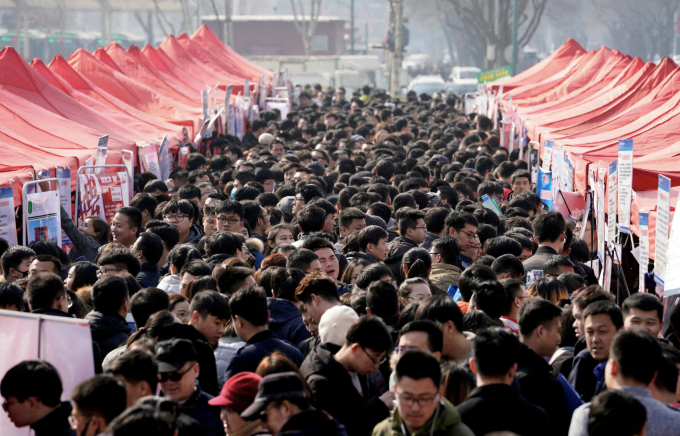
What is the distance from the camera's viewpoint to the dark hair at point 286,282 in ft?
18.9

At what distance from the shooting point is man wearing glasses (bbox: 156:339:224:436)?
415cm

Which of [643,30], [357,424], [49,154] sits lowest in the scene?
[357,424]

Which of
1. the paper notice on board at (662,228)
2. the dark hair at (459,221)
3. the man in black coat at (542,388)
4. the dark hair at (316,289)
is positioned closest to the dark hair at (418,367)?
the man in black coat at (542,388)

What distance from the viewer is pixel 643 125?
11.8 meters

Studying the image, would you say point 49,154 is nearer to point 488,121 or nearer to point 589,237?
point 589,237

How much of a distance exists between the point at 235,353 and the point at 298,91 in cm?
2670

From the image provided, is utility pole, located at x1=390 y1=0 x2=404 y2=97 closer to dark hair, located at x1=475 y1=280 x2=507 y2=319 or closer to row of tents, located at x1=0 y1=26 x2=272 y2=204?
row of tents, located at x1=0 y1=26 x2=272 y2=204

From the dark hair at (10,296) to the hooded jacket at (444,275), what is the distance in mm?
2737

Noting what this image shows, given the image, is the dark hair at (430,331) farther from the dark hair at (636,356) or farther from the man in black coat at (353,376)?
the dark hair at (636,356)

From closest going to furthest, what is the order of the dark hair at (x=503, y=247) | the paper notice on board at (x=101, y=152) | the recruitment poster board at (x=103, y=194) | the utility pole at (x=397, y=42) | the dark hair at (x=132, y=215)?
the dark hair at (x=503, y=247), the dark hair at (x=132, y=215), the recruitment poster board at (x=103, y=194), the paper notice on board at (x=101, y=152), the utility pole at (x=397, y=42)

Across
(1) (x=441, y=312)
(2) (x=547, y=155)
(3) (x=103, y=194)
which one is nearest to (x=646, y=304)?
(1) (x=441, y=312)

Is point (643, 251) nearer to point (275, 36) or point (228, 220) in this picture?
point (228, 220)

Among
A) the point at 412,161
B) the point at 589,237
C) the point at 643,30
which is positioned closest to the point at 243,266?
the point at 589,237

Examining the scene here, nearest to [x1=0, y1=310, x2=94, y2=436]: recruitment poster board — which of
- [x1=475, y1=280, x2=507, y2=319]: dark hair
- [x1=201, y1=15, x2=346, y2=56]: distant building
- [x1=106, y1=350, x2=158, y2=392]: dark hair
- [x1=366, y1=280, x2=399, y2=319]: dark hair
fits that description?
[x1=106, y1=350, x2=158, y2=392]: dark hair
